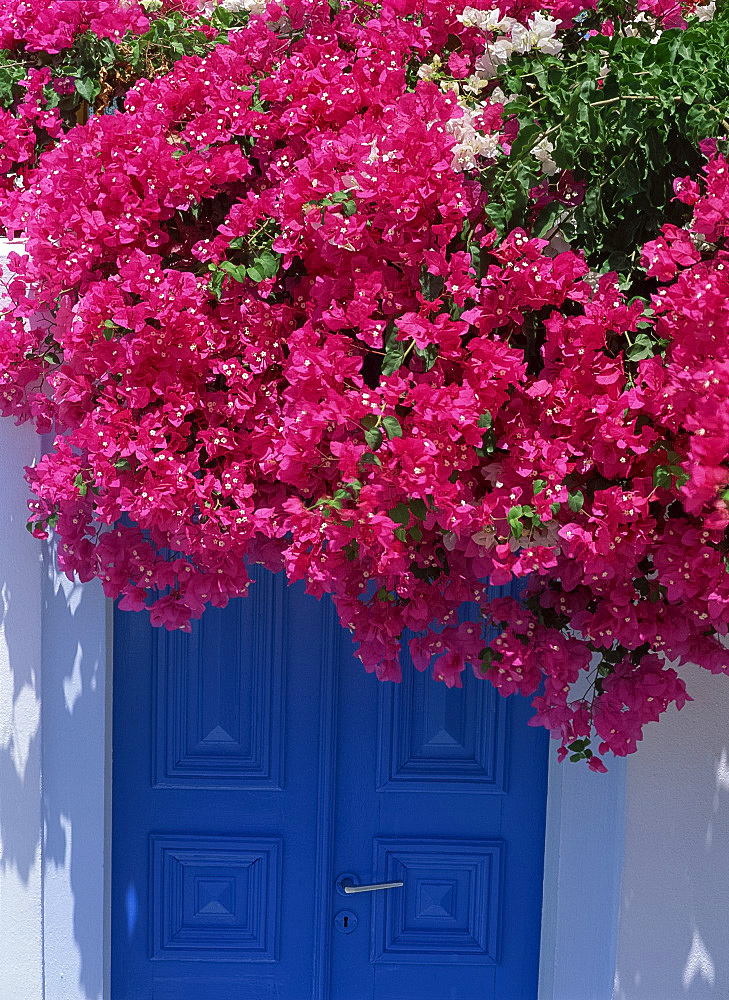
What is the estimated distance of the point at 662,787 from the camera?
304cm

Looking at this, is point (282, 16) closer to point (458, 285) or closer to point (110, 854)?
point (458, 285)

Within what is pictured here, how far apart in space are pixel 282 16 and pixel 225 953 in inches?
122

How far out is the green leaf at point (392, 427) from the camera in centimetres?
209

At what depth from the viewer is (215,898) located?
11.0 feet

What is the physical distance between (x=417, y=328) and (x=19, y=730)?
→ 79.3 inches

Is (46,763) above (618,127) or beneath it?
beneath

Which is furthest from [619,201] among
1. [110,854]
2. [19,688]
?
[110,854]

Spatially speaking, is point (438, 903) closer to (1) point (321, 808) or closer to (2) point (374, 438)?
(1) point (321, 808)

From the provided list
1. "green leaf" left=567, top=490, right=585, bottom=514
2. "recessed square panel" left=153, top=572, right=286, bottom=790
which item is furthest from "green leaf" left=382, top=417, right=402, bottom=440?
"recessed square panel" left=153, top=572, right=286, bottom=790

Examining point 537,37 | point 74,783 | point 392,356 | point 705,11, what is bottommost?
point 74,783

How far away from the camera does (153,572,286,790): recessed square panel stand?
10.8ft

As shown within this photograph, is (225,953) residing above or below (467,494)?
below

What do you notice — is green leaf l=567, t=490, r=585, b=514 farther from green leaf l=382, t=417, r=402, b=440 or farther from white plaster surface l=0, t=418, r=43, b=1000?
white plaster surface l=0, t=418, r=43, b=1000

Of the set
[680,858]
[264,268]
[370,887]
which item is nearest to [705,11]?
[264,268]
